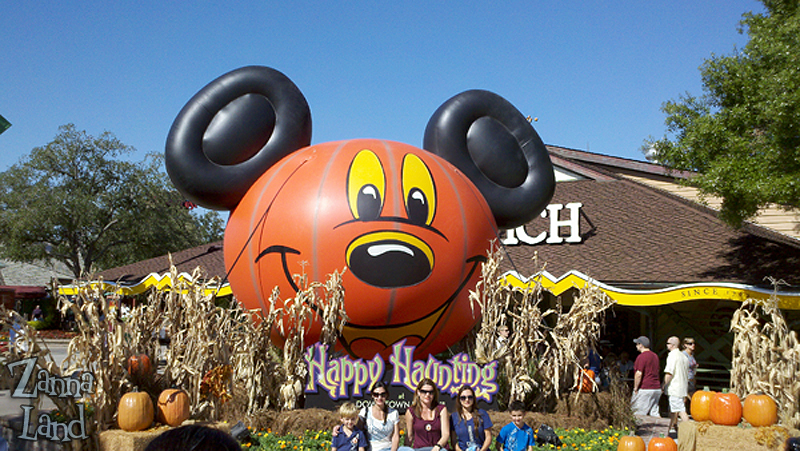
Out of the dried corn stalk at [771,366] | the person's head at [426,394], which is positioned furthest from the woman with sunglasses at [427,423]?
the dried corn stalk at [771,366]

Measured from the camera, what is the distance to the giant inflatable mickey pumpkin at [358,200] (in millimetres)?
6977

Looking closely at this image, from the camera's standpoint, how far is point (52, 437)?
5570mm

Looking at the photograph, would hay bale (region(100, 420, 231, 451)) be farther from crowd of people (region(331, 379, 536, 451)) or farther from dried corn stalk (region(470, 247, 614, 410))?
dried corn stalk (region(470, 247, 614, 410))

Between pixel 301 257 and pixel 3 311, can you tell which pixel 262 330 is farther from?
pixel 3 311

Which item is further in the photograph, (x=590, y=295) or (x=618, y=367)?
(x=618, y=367)

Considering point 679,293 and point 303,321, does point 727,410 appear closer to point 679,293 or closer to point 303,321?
point 679,293

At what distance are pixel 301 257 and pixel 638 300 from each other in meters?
6.62

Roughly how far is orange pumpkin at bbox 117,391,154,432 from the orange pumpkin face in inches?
75.3

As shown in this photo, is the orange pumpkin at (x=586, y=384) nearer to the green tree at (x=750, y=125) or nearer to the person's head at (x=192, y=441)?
the green tree at (x=750, y=125)

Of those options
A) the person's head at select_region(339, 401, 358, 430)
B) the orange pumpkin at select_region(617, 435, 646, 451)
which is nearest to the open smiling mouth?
the person's head at select_region(339, 401, 358, 430)

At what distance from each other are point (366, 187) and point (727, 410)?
4.57 metres

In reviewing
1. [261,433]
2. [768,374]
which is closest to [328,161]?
[261,433]

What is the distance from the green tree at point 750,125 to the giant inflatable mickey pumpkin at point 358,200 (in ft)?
11.2

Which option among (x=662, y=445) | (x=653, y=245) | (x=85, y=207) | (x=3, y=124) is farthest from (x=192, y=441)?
(x=85, y=207)
